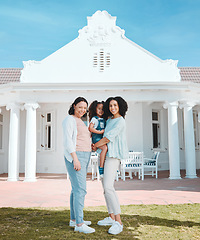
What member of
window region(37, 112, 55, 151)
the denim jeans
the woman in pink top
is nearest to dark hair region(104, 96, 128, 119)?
the woman in pink top

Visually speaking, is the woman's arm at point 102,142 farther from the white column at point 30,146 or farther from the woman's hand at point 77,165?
the white column at point 30,146

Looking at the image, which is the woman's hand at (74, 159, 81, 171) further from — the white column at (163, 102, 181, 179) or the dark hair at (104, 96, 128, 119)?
the white column at (163, 102, 181, 179)

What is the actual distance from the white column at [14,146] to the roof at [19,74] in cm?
457

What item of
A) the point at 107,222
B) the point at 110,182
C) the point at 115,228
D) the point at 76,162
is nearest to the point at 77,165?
the point at 76,162

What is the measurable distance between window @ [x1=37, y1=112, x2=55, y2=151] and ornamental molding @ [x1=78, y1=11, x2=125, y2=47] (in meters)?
3.83

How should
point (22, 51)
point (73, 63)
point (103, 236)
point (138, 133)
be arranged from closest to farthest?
point (103, 236), point (73, 63), point (138, 133), point (22, 51)

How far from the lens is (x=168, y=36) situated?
1213cm

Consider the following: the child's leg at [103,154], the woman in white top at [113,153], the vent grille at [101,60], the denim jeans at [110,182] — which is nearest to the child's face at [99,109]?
the woman in white top at [113,153]

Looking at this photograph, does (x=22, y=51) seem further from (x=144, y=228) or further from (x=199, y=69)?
(x=144, y=228)

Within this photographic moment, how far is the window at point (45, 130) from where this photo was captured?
12.1 metres

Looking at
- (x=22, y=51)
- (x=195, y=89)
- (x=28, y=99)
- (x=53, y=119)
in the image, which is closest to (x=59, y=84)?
(x=28, y=99)

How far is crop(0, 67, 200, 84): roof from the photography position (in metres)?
13.6

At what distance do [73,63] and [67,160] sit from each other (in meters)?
7.48

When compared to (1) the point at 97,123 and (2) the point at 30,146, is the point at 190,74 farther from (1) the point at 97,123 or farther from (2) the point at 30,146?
(1) the point at 97,123
